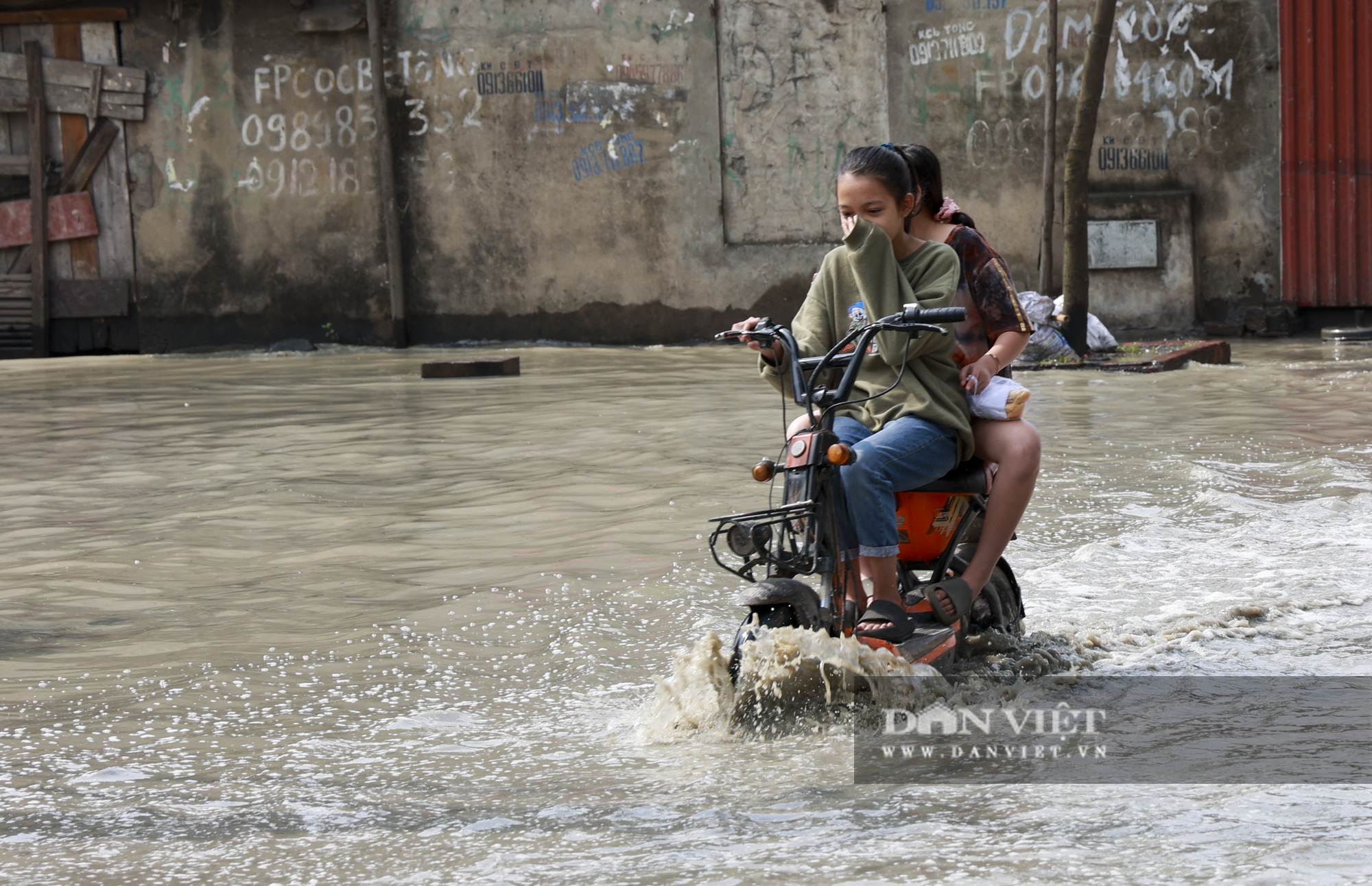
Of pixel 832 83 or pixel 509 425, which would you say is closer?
pixel 509 425

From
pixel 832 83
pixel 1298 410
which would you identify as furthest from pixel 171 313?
pixel 1298 410

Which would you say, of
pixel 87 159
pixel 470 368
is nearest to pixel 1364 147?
pixel 470 368

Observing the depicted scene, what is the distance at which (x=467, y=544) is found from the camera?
229 inches

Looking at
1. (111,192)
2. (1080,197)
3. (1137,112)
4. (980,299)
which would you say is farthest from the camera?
(111,192)

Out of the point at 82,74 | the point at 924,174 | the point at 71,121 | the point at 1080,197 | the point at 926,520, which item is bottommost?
the point at 926,520

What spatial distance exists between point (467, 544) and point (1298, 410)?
563 centimetres

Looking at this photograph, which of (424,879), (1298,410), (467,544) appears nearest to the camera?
(424,879)

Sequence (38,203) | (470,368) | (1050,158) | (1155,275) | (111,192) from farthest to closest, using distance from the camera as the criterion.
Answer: (111,192) < (38,203) < (1155,275) < (1050,158) < (470,368)

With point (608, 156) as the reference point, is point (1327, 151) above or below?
below

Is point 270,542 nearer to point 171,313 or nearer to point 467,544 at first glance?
point 467,544

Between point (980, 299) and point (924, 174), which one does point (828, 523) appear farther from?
point (924, 174)

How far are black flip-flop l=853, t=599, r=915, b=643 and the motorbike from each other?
18 millimetres

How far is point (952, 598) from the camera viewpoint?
146 inches

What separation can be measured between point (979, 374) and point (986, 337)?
25 centimetres
